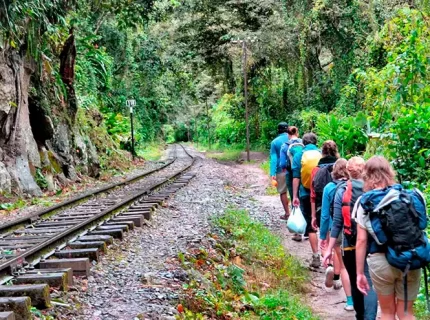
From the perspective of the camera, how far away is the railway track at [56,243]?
15.1 ft

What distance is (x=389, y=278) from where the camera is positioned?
3955 mm

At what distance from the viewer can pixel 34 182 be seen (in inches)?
537

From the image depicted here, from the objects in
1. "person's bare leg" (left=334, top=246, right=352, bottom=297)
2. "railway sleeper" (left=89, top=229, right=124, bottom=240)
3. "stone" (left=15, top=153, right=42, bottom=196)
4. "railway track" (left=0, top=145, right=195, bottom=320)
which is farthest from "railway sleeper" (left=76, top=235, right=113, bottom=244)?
"stone" (left=15, top=153, right=42, bottom=196)

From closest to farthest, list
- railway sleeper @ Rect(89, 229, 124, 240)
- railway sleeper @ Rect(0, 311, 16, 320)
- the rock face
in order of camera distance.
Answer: railway sleeper @ Rect(0, 311, 16, 320), railway sleeper @ Rect(89, 229, 124, 240), the rock face

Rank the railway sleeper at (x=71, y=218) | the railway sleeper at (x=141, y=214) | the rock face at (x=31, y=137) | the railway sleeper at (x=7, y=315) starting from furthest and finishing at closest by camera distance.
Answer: the rock face at (x=31, y=137)
the railway sleeper at (x=141, y=214)
the railway sleeper at (x=71, y=218)
the railway sleeper at (x=7, y=315)

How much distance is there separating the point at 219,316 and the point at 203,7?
1171 inches

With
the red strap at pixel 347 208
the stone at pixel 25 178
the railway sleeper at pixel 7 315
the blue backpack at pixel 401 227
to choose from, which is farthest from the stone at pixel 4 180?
the blue backpack at pixel 401 227

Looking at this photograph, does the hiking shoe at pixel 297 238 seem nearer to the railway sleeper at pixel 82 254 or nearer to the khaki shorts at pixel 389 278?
the railway sleeper at pixel 82 254

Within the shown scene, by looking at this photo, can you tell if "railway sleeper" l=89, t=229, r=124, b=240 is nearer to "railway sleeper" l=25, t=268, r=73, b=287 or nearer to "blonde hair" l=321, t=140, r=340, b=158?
"railway sleeper" l=25, t=268, r=73, b=287

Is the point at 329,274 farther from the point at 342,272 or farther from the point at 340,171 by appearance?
the point at 340,171

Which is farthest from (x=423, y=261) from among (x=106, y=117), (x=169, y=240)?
(x=106, y=117)

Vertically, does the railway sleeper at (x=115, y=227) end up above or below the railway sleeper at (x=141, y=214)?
above

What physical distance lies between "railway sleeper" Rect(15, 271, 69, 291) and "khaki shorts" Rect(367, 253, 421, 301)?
9.88 feet

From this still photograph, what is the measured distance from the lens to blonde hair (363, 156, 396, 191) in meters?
4.04
